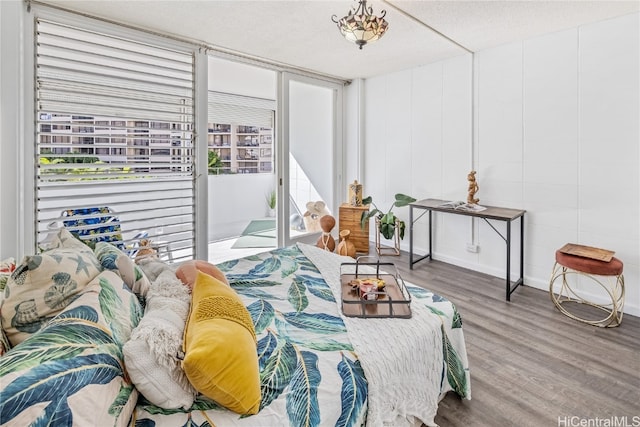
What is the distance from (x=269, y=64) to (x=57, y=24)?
6.90 feet

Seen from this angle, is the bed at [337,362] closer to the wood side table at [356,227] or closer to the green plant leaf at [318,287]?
the green plant leaf at [318,287]

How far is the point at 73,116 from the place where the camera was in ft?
9.46

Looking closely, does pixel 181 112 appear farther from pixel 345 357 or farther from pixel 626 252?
pixel 626 252

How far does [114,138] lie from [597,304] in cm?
448

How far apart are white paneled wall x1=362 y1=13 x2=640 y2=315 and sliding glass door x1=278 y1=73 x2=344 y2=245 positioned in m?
0.93

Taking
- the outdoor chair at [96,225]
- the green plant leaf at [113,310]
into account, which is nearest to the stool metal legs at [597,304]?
the green plant leaf at [113,310]

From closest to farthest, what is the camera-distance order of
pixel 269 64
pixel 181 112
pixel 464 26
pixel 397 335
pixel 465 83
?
pixel 397 335 → pixel 464 26 → pixel 181 112 → pixel 465 83 → pixel 269 64

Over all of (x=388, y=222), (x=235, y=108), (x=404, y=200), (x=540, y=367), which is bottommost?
(x=540, y=367)

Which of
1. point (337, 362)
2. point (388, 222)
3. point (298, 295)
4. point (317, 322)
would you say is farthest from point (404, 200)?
point (337, 362)

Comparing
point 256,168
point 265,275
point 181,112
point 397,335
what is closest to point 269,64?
point 181,112

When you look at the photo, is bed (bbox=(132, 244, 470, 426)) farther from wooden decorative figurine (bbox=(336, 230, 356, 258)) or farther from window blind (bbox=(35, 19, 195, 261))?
wooden decorative figurine (bbox=(336, 230, 356, 258))

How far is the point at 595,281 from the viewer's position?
306 cm

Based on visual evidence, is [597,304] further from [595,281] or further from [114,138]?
[114,138]

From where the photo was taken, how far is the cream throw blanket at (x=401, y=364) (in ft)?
4.49
